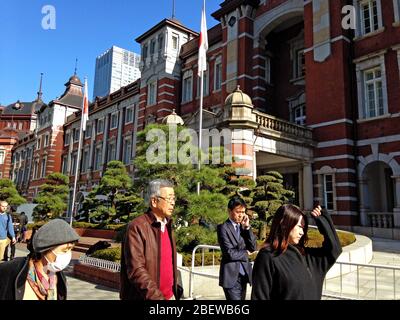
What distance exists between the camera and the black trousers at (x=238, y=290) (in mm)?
3969

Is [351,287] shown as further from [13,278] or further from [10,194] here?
[10,194]

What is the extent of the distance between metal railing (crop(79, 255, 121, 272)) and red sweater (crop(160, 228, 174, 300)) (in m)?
5.26

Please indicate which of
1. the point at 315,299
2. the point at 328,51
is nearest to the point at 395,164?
the point at 328,51

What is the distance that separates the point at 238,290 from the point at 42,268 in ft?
8.23

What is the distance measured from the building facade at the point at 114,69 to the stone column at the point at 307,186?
102 metres

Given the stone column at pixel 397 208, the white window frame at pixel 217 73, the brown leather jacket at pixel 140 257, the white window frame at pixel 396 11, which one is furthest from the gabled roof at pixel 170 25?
the brown leather jacket at pixel 140 257

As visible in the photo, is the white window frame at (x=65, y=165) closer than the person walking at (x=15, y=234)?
No

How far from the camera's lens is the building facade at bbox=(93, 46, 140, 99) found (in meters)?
113

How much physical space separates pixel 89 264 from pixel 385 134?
1284cm

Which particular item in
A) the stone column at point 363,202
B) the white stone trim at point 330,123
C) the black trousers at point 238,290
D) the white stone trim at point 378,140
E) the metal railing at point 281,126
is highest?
the white stone trim at point 330,123

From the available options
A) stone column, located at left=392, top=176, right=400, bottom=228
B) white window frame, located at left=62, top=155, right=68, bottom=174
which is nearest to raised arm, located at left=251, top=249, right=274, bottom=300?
stone column, located at left=392, top=176, right=400, bottom=228

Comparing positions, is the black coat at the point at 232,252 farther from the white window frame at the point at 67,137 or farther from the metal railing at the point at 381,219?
the white window frame at the point at 67,137

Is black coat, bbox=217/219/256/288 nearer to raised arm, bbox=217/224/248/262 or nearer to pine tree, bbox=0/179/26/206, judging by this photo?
raised arm, bbox=217/224/248/262

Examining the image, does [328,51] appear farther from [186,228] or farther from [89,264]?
[89,264]
